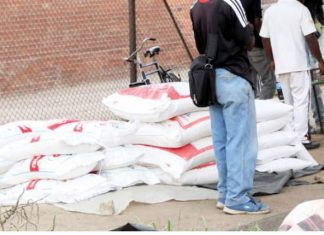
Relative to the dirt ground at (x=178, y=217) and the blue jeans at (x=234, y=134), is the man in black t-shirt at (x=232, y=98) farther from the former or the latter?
the dirt ground at (x=178, y=217)

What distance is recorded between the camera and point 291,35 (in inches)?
322

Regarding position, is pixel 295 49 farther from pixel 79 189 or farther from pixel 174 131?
pixel 79 189

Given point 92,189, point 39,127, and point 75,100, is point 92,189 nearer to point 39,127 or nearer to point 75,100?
point 39,127

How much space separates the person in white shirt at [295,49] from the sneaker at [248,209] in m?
2.59

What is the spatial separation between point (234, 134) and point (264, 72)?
13.5ft

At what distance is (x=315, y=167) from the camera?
7.29 m

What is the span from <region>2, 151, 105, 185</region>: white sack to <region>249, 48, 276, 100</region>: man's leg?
3901 millimetres

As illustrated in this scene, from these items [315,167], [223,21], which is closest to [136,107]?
[223,21]

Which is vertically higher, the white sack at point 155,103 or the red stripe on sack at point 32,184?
the white sack at point 155,103

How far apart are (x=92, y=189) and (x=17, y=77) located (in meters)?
7.01

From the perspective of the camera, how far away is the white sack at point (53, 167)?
20.2 feet

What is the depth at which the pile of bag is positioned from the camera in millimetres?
6242

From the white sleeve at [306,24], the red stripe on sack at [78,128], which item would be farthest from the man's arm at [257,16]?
the red stripe on sack at [78,128]

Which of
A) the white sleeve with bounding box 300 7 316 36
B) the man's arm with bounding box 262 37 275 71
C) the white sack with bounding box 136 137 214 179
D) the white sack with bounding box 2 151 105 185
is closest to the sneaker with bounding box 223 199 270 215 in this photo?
the white sack with bounding box 136 137 214 179
